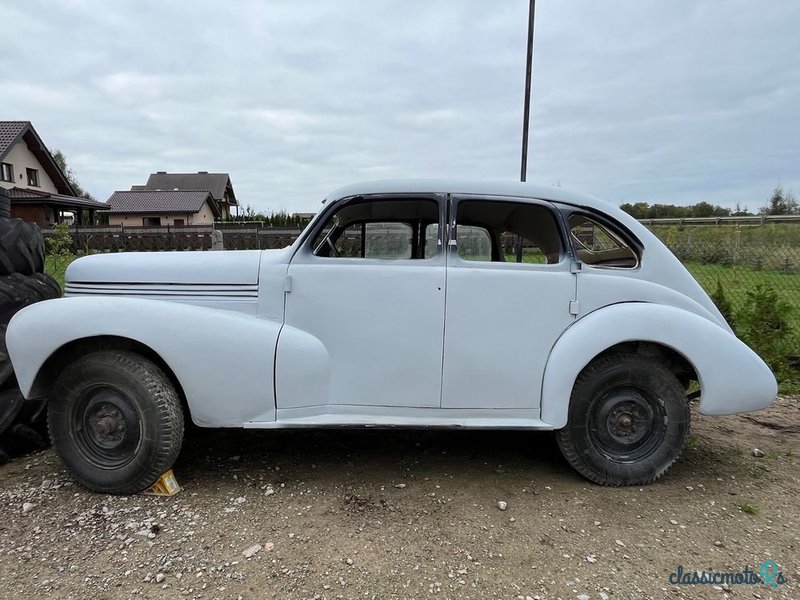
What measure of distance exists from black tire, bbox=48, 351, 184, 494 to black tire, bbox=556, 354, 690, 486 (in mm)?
2421

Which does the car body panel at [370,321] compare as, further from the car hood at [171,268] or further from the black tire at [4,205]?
the black tire at [4,205]

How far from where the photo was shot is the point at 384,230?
3311mm

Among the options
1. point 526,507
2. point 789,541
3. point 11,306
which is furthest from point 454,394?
point 11,306

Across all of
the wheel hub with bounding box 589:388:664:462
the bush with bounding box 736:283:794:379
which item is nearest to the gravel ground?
the wheel hub with bounding box 589:388:664:462

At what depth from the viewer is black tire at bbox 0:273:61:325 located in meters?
3.26

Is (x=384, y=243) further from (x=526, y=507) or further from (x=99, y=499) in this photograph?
(x=99, y=499)

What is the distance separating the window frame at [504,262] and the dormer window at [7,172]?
111 feet

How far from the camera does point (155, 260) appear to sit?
305 centimetres

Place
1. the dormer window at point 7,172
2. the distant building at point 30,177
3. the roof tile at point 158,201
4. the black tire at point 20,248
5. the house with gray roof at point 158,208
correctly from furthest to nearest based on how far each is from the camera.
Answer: the roof tile at point 158,201, the house with gray roof at point 158,208, the distant building at point 30,177, the dormer window at point 7,172, the black tire at point 20,248

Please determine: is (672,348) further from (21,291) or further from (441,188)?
(21,291)

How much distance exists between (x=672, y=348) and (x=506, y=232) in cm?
140

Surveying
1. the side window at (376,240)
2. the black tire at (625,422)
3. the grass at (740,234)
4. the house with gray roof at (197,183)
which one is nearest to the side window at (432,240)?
the side window at (376,240)

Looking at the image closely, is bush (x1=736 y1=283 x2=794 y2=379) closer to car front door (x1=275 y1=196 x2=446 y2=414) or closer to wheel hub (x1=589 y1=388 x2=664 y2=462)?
wheel hub (x1=589 y1=388 x2=664 y2=462)

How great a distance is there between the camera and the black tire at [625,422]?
116 inches
